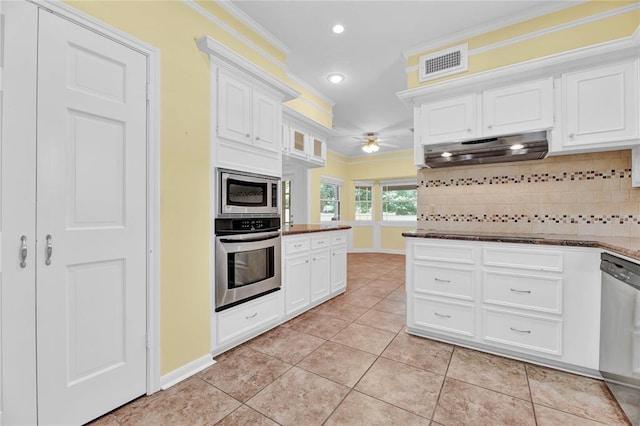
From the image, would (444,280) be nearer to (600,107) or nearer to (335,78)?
(600,107)

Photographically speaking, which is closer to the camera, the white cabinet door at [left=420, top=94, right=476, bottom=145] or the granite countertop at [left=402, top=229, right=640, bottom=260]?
the granite countertop at [left=402, top=229, right=640, bottom=260]

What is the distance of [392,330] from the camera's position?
2.81m

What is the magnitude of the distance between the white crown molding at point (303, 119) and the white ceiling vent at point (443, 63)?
1.55m

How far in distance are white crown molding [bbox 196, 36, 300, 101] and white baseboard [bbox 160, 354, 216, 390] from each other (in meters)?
2.38

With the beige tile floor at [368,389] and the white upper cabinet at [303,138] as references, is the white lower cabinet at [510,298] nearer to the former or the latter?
the beige tile floor at [368,389]

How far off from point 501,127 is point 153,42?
293 centimetres

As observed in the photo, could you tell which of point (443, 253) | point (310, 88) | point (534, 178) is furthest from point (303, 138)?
point (534, 178)

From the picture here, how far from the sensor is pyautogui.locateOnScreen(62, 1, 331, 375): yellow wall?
75.1 inches

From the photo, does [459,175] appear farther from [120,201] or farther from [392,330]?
[120,201]

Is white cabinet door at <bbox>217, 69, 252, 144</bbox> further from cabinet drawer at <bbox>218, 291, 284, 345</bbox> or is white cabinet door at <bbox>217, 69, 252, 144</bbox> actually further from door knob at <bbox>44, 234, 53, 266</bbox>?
cabinet drawer at <bbox>218, 291, 284, 345</bbox>

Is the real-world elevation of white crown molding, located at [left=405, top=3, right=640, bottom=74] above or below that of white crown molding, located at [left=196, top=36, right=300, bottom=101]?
above

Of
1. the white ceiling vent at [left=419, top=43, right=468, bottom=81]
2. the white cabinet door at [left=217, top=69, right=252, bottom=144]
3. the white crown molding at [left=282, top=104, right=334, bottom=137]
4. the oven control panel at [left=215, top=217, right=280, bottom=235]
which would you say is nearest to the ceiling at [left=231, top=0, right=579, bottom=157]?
the white ceiling vent at [left=419, top=43, right=468, bottom=81]

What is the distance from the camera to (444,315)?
101 inches

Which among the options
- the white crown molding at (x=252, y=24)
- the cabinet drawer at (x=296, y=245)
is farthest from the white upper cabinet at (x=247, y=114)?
the cabinet drawer at (x=296, y=245)
